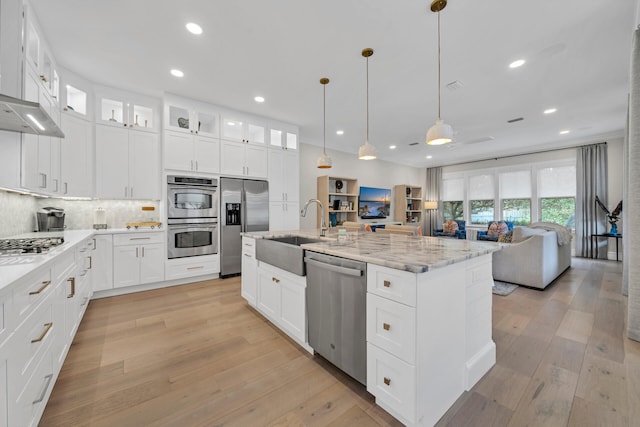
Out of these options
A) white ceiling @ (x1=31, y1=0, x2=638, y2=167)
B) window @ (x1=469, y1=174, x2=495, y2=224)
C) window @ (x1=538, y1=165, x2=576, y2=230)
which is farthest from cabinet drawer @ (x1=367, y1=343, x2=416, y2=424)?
window @ (x1=469, y1=174, x2=495, y2=224)

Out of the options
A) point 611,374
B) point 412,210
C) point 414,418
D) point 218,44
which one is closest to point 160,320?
point 414,418

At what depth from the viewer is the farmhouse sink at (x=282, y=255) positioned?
78.4 inches

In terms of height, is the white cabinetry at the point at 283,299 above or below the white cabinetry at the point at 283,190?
below

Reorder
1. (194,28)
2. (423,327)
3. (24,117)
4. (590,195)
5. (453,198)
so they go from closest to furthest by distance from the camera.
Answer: (423,327), (24,117), (194,28), (590,195), (453,198)

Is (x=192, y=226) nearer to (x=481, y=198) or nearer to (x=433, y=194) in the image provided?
(x=433, y=194)

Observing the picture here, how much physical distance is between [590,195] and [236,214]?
25.9 feet

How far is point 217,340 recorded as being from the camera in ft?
7.27

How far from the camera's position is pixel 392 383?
53.2 inches

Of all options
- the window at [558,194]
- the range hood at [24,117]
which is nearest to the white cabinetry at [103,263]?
the range hood at [24,117]

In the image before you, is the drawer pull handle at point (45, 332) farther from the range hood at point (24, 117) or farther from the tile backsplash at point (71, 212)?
the tile backsplash at point (71, 212)

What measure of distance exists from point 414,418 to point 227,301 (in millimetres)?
2509

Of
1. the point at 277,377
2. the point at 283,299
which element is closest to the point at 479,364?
the point at 277,377

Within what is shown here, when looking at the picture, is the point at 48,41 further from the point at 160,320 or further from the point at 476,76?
the point at 476,76

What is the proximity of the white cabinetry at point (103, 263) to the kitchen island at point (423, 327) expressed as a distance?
128 inches
